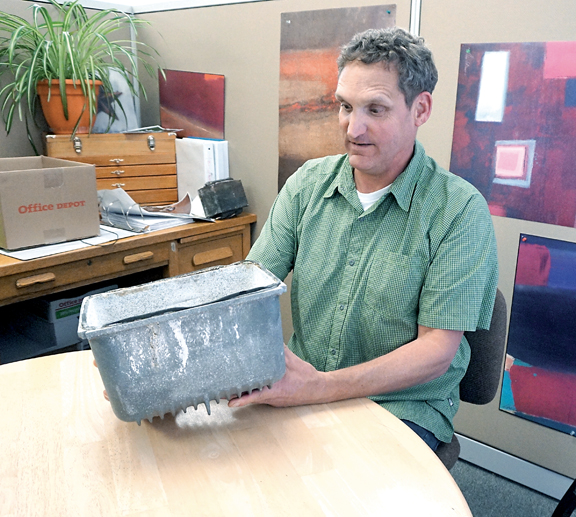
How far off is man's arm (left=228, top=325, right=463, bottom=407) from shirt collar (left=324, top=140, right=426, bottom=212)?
11.5 inches

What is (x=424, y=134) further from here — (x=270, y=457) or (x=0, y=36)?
(x=0, y=36)

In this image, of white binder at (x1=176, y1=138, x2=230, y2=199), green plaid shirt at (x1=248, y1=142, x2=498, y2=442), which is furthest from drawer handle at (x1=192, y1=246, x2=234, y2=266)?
green plaid shirt at (x1=248, y1=142, x2=498, y2=442)

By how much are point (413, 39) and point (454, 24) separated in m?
0.64

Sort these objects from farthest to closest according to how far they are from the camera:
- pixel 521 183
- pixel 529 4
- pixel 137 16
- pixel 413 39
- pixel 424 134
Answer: pixel 137 16 → pixel 424 134 → pixel 521 183 → pixel 529 4 → pixel 413 39

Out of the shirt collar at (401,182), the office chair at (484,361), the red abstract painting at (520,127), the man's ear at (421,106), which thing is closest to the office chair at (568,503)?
the office chair at (484,361)

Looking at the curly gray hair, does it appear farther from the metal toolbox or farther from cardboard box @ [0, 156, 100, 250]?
cardboard box @ [0, 156, 100, 250]

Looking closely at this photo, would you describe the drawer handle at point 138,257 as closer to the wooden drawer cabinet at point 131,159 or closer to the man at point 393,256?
the wooden drawer cabinet at point 131,159

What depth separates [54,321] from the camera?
6.81ft

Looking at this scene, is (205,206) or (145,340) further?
(205,206)

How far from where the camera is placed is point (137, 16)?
8.34ft

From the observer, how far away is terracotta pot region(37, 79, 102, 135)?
209 centimetres

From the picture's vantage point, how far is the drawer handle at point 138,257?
6.47 ft

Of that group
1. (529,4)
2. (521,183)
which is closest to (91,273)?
(521,183)

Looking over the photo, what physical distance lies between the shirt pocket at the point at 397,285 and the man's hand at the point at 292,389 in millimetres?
296
